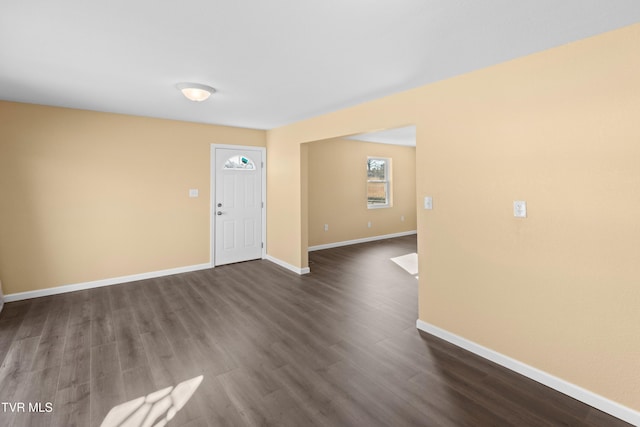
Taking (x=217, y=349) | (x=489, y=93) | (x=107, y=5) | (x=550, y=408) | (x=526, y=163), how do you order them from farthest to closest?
(x=217, y=349), (x=489, y=93), (x=526, y=163), (x=550, y=408), (x=107, y=5)

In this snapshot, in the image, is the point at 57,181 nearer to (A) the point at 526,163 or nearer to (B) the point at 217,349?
(B) the point at 217,349

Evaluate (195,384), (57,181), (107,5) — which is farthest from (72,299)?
(107,5)

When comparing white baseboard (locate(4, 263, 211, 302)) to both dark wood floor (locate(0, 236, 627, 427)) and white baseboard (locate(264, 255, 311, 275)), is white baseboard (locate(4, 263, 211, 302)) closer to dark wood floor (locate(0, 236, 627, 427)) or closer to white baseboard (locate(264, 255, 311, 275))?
dark wood floor (locate(0, 236, 627, 427))

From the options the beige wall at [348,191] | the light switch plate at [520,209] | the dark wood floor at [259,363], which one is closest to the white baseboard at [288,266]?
the dark wood floor at [259,363]

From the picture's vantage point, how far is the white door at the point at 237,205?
16.9ft

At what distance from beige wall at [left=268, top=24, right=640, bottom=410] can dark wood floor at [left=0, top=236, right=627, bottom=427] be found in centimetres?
38

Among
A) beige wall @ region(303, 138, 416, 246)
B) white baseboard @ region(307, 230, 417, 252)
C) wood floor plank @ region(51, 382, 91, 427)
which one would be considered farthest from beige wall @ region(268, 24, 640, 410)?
white baseboard @ region(307, 230, 417, 252)

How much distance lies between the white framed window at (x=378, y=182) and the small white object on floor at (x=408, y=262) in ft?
6.29

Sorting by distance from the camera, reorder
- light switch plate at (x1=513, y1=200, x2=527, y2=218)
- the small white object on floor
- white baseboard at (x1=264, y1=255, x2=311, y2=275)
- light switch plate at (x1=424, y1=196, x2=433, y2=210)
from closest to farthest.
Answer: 1. light switch plate at (x1=513, y1=200, x2=527, y2=218)
2. light switch plate at (x1=424, y1=196, x2=433, y2=210)
3. white baseboard at (x1=264, y1=255, x2=311, y2=275)
4. the small white object on floor

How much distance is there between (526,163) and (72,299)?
16.9ft

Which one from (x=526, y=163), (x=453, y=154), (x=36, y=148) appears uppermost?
(x=36, y=148)

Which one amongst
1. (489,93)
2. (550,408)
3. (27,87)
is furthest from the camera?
(27,87)

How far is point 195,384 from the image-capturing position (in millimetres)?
2143

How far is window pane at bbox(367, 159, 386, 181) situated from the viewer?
7.47 metres
